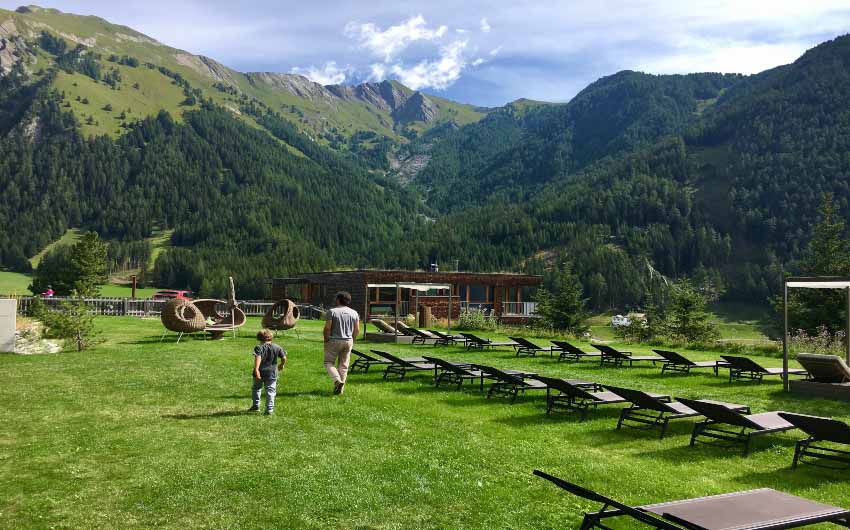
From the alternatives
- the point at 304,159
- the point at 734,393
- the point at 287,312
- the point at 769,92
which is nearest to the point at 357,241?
the point at 304,159

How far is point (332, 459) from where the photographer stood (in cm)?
621

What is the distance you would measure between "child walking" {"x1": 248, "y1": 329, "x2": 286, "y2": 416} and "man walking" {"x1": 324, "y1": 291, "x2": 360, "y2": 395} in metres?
1.41

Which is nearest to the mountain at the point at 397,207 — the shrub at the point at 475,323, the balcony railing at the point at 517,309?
the balcony railing at the point at 517,309

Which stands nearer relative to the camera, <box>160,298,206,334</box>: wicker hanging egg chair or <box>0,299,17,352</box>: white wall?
<box>0,299,17,352</box>: white wall

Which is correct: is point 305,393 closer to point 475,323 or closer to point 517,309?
point 475,323

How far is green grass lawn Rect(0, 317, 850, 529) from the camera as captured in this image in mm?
4730

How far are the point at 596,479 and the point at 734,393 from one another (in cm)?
681

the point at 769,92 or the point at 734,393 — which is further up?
the point at 769,92

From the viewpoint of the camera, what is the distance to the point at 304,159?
585 ft

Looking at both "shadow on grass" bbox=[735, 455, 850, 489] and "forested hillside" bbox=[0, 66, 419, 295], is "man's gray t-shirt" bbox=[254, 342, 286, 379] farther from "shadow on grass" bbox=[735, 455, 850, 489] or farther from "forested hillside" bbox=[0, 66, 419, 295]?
"forested hillside" bbox=[0, 66, 419, 295]

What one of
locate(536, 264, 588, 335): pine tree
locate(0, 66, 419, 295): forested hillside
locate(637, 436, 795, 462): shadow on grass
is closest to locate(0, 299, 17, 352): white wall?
locate(637, 436, 795, 462): shadow on grass

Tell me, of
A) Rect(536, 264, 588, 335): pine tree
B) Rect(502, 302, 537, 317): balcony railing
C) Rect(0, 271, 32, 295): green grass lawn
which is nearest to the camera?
Rect(536, 264, 588, 335): pine tree

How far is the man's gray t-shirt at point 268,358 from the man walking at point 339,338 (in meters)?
1.42

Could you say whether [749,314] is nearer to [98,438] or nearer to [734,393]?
[734,393]
